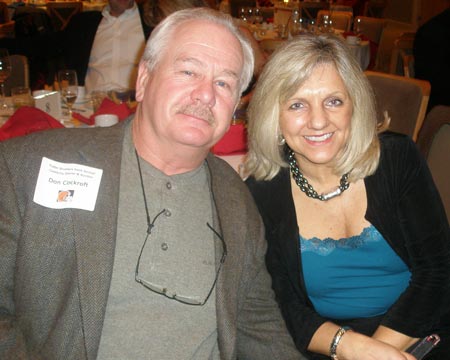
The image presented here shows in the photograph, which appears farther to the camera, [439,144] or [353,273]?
[439,144]

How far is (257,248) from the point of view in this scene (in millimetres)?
1688

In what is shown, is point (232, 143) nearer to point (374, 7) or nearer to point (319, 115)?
point (319, 115)

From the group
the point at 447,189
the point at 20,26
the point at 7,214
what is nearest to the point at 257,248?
the point at 7,214

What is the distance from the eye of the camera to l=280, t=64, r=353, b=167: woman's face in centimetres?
173

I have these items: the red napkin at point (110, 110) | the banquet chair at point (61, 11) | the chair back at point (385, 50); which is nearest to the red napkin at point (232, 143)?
the red napkin at point (110, 110)

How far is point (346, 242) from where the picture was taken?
180 cm

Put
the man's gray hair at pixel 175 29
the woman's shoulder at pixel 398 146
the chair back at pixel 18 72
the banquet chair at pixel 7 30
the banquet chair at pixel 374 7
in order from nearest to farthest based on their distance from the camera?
the man's gray hair at pixel 175 29
the woman's shoulder at pixel 398 146
the chair back at pixel 18 72
the banquet chair at pixel 7 30
the banquet chair at pixel 374 7

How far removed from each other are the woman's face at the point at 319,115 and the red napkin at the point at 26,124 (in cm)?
120

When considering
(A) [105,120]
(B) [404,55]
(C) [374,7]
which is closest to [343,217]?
(A) [105,120]

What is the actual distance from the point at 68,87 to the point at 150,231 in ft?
6.38

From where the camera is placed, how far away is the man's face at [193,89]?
1.56 meters

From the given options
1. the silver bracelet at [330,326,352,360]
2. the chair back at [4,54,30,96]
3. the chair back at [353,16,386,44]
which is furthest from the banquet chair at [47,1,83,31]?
the silver bracelet at [330,326,352,360]

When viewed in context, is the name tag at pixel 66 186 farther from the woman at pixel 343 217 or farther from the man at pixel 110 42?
the man at pixel 110 42

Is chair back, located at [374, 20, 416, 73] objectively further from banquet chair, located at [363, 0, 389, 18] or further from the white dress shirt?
banquet chair, located at [363, 0, 389, 18]
